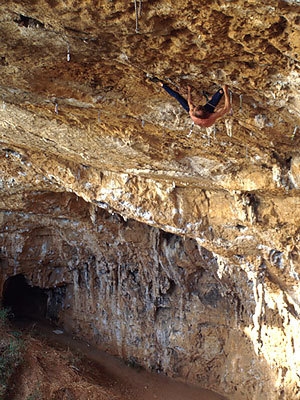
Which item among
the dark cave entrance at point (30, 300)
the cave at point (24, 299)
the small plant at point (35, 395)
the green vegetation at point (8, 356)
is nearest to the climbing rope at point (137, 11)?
the small plant at point (35, 395)

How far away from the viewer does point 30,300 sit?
45.1ft

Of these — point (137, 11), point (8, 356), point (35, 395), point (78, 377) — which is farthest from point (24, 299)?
point (137, 11)

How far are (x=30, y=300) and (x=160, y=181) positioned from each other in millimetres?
9189

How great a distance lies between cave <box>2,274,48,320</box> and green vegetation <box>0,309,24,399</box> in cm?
300

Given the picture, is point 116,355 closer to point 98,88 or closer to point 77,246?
point 77,246

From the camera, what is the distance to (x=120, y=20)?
9.30ft

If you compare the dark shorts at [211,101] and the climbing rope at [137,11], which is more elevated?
the climbing rope at [137,11]

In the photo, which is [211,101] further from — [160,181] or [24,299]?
[24,299]

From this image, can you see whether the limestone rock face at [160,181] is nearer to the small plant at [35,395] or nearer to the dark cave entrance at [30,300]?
the dark cave entrance at [30,300]

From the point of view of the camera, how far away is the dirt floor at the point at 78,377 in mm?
8523

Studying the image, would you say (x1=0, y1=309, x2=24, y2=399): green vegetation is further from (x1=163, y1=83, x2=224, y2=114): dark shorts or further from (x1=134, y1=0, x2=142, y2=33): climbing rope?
(x1=134, y1=0, x2=142, y2=33): climbing rope

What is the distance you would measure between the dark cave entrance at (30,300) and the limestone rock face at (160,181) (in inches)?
4.1

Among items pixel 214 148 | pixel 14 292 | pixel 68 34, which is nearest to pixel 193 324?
pixel 214 148

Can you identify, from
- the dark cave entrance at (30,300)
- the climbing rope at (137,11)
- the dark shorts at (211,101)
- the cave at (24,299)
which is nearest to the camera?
the climbing rope at (137,11)
